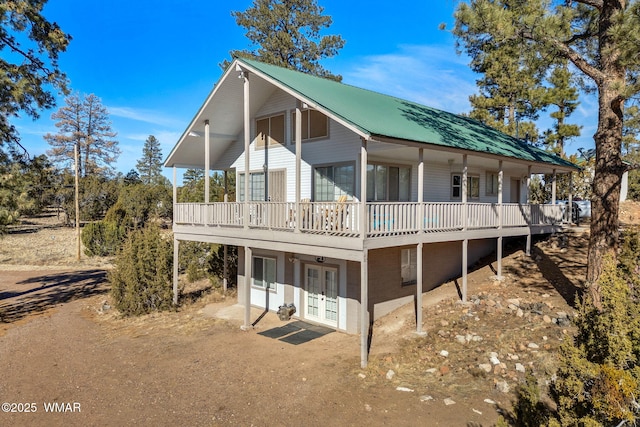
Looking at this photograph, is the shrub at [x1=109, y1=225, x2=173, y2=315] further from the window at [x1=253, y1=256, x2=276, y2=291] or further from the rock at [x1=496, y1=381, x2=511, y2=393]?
the rock at [x1=496, y1=381, x2=511, y2=393]

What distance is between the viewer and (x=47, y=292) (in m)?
21.5

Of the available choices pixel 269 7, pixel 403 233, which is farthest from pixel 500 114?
pixel 403 233

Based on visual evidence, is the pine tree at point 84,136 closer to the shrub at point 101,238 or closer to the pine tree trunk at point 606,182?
the shrub at point 101,238

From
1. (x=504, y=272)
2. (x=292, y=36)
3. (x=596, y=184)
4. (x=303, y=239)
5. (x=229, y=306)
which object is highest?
(x=292, y=36)

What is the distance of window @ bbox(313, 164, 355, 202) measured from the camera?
1424 centimetres

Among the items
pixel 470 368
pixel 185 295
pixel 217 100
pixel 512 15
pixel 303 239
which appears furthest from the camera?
pixel 185 295

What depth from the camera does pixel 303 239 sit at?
12.2m

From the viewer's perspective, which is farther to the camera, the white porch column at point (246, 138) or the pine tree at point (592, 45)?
the white porch column at point (246, 138)

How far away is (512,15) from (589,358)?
9435 millimetres

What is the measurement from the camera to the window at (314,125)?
1489 cm

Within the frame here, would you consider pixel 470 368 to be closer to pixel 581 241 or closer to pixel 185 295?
pixel 581 241

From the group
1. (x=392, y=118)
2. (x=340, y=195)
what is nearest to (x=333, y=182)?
(x=340, y=195)

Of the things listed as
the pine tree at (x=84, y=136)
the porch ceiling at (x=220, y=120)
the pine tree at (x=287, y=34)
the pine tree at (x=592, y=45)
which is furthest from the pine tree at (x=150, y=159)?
the pine tree at (x=592, y=45)

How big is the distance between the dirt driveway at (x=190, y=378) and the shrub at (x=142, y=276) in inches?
27.1
